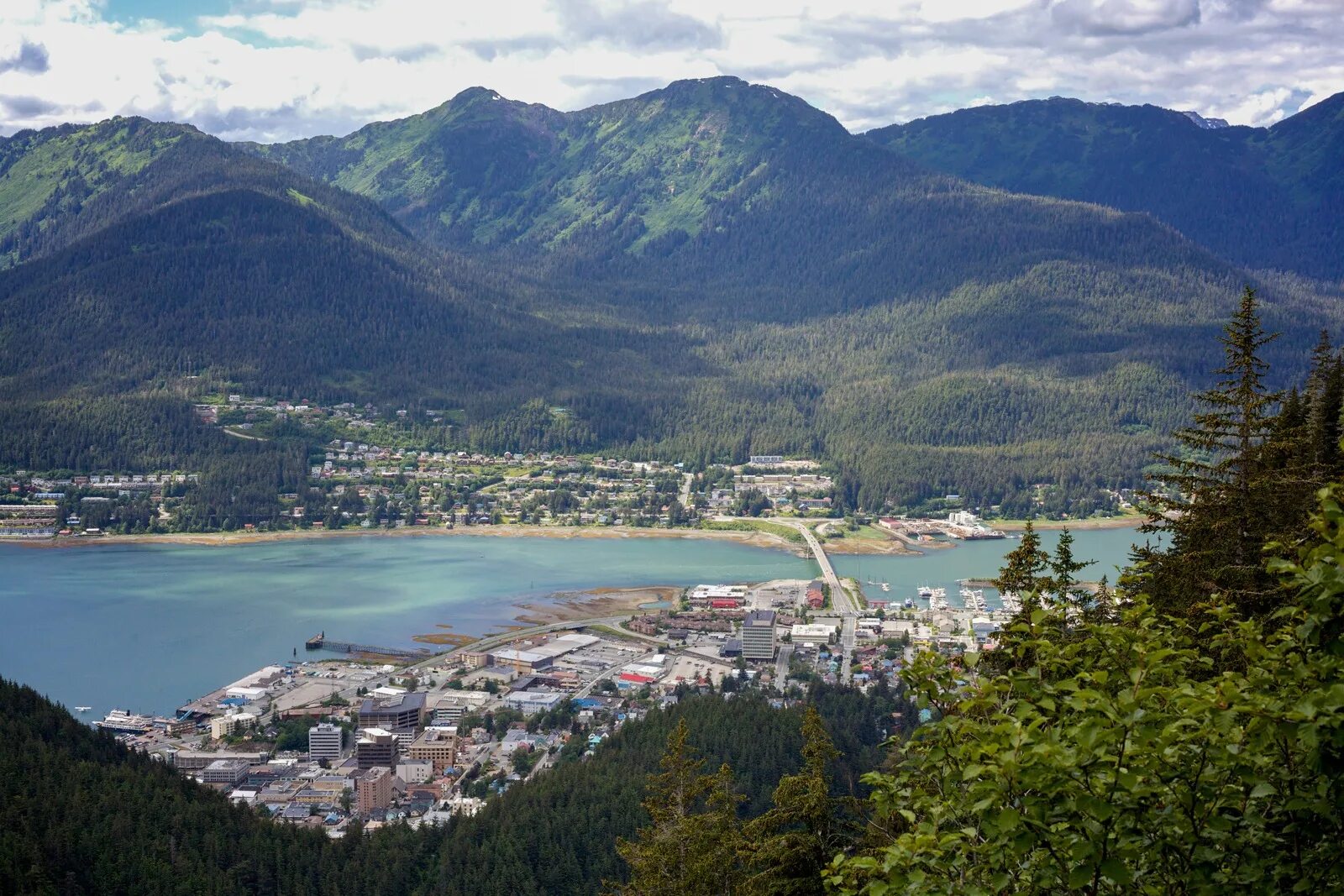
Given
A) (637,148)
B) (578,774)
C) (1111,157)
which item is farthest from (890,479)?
(1111,157)

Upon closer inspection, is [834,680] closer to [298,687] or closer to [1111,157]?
[298,687]

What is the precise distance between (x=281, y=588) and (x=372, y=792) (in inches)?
994

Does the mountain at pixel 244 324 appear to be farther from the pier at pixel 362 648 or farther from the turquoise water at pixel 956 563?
the pier at pixel 362 648

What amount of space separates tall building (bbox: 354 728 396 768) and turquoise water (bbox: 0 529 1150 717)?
7.76m

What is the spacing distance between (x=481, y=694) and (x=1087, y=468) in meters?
45.8

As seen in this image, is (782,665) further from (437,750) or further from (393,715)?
(437,750)

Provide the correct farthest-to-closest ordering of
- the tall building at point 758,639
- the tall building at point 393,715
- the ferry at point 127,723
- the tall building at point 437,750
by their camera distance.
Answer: the tall building at point 758,639 < the tall building at point 393,715 < the ferry at point 127,723 < the tall building at point 437,750

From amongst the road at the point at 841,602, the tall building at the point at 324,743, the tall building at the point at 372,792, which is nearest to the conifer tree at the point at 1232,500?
the tall building at the point at 372,792

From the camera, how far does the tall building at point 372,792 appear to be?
27.0 metres

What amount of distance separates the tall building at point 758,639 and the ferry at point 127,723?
1580 centimetres

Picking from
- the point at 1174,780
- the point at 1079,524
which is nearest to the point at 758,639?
the point at 1079,524

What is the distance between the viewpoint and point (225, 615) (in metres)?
45.6

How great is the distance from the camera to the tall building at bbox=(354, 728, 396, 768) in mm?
29469

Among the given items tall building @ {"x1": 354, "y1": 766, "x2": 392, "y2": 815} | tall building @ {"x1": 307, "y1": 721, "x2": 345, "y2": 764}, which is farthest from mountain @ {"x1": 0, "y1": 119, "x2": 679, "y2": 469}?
tall building @ {"x1": 354, "y1": 766, "x2": 392, "y2": 815}
